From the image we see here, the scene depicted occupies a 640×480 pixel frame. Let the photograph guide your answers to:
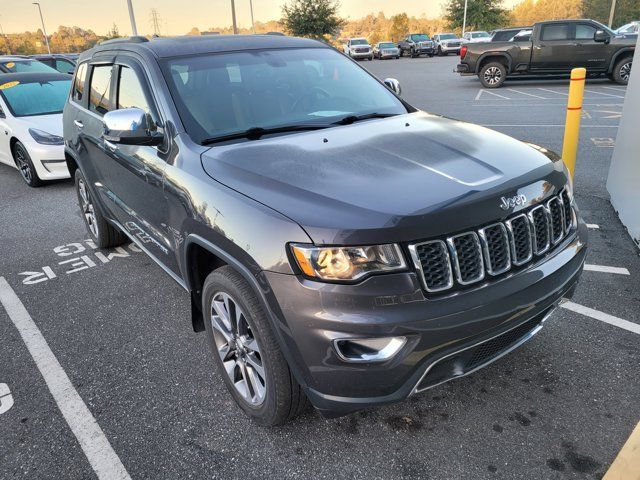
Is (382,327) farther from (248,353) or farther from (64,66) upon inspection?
(64,66)

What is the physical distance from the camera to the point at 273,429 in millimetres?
2521

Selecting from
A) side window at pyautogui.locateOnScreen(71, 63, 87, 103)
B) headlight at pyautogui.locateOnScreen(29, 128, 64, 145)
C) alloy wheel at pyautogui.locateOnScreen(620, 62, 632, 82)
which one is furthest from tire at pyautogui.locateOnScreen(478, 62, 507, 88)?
side window at pyautogui.locateOnScreen(71, 63, 87, 103)

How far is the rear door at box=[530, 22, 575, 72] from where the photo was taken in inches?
599

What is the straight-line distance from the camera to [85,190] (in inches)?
192

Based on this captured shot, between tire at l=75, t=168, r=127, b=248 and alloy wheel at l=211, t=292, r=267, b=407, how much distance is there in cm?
242

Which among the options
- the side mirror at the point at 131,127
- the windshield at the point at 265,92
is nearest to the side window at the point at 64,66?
the windshield at the point at 265,92

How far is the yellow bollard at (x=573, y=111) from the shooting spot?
4961 mm

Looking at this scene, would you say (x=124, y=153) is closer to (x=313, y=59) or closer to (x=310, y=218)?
(x=313, y=59)

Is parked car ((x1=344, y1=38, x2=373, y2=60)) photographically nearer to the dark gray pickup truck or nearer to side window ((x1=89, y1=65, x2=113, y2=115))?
the dark gray pickup truck

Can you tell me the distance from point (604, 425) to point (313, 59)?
112 inches

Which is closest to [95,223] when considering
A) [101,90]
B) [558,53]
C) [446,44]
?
[101,90]

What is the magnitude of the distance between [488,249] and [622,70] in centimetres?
1632

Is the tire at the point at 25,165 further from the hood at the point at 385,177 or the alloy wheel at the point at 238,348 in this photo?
the alloy wheel at the point at 238,348

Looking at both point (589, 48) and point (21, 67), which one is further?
point (589, 48)
